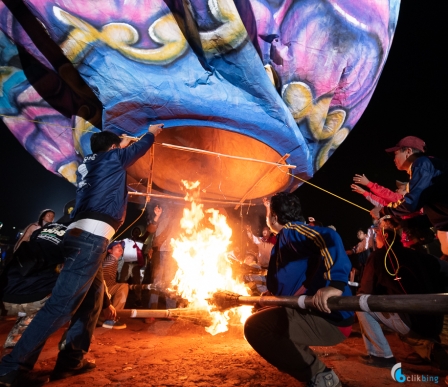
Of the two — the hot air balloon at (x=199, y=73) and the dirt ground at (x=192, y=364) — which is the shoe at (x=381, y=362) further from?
the hot air balloon at (x=199, y=73)

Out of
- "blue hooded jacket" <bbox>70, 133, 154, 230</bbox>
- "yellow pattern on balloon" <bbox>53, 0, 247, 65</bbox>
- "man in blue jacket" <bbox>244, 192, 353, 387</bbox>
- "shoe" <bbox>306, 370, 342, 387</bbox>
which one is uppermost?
"yellow pattern on balloon" <bbox>53, 0, 247, 65</bbox>

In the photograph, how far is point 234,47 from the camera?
4023 mm

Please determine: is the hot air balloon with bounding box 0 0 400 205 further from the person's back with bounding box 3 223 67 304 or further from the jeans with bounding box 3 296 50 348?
the jeans with bounding box 3 296 50 348

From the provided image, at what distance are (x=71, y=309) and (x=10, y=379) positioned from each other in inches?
24.5

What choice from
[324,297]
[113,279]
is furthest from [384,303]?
[113,279]

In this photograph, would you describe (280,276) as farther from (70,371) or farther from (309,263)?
(70,371)

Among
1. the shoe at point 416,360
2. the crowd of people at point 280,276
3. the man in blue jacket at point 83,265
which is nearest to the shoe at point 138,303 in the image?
the crowd of people at point 280,276

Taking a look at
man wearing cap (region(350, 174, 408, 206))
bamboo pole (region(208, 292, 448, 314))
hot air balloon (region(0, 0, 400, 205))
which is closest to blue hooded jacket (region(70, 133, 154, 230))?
hot air balloon (region(0, 0, 400, 205))

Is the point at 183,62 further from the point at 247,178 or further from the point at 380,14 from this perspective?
the point at 380,14

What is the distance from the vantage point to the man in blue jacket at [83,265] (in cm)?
235

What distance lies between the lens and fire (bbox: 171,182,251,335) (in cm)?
655

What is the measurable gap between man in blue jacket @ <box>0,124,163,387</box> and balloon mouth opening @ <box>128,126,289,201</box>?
1.99 metres

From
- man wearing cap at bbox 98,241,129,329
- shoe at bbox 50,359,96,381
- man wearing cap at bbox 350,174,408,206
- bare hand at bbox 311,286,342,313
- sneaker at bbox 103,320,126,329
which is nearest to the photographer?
bare hand at bbox 311,286,342,313

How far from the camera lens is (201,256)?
750 centimetres
